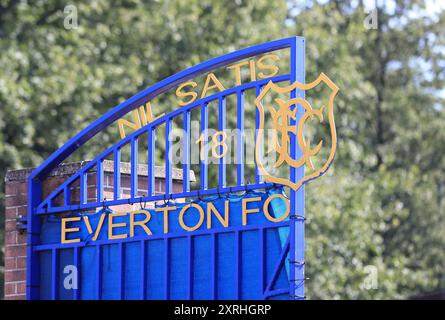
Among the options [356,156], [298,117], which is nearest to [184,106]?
[298,117]

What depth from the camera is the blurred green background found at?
16.6 meters

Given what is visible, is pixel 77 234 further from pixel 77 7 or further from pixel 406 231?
pixel 406 231

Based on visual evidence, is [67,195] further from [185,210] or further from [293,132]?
[293,132]

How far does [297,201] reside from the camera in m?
6.71

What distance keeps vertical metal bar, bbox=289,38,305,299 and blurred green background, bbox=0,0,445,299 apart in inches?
367

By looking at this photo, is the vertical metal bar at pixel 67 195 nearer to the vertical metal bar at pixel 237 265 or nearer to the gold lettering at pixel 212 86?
the gold lettering at pixel 212 86

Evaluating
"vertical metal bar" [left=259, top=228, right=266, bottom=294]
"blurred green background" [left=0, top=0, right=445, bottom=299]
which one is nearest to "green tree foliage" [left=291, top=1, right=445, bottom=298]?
"blurred green background" [left=0, top=0, right=445, bottom=299]

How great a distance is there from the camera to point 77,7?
57.9 feet

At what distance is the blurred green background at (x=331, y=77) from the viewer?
54.4 ft

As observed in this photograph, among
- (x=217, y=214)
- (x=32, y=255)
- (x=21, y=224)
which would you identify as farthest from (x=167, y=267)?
(x=21, y=224)

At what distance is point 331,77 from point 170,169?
13292mm

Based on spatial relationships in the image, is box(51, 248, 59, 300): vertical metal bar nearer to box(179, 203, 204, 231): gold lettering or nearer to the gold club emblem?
box(179, 203, 204, 231): gold lettering

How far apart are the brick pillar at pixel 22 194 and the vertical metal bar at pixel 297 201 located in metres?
1.44
